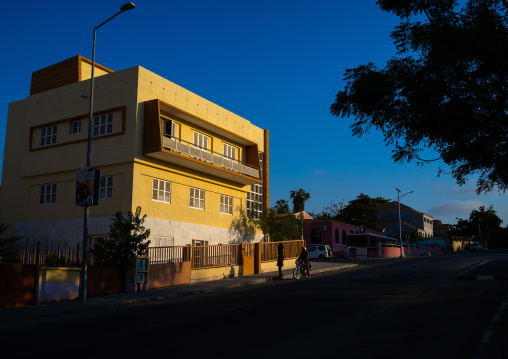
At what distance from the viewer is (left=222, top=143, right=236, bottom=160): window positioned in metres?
35.8

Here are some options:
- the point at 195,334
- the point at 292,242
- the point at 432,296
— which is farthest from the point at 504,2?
the point at 292,242

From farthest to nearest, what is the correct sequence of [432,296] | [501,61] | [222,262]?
[222,262] < [432,296] < [501,61]

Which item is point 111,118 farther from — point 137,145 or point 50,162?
point 50,162

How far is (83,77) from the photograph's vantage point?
33.2m

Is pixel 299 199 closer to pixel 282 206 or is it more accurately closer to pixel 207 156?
pixel 282 206

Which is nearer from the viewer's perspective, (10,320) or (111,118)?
(10,320)

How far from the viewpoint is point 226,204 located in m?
35.6

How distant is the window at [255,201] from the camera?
37875 mm

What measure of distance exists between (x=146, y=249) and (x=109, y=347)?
13.8 metres

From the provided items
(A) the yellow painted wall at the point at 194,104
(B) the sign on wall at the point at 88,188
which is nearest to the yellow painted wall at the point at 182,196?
(A) the yellow painted wall at the point at 194,104

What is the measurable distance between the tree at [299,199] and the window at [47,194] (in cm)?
5597

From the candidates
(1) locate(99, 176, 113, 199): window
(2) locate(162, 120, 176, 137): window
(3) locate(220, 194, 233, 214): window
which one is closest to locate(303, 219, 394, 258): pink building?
(3) locate(220, 194, 233, 214): window

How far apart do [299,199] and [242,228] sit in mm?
47626

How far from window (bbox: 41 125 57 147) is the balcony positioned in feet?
24.3
